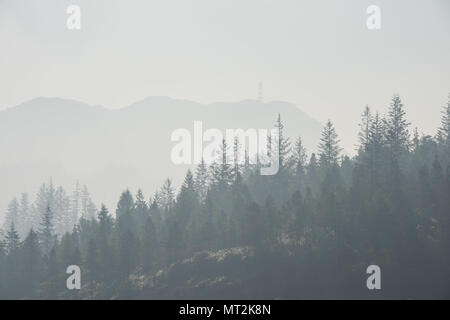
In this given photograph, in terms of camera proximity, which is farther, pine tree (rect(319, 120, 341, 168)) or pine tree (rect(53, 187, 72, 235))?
pine tree (rect(53, 187, 72, 235))

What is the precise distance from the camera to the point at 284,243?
69.3 m

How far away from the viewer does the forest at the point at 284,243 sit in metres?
63.3

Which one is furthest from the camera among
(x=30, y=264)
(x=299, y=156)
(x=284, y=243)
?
(x=299, y=156)

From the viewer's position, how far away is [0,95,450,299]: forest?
63.3m

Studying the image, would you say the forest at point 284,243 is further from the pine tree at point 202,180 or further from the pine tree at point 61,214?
the pine tree at point 61,214

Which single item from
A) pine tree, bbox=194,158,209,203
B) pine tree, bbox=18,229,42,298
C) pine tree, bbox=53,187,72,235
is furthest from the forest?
pine tree, bbox=53,187,72,235

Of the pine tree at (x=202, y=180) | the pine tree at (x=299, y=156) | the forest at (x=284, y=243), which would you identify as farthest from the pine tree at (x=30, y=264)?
the pine tree at (x=299, y=156)

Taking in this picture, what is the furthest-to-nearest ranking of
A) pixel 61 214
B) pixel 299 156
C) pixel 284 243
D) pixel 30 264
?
1. pixel 61 214
2. pixel 299 156
3. pixel 30 264
4. pixel 284 243

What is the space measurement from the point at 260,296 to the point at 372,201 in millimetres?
16239

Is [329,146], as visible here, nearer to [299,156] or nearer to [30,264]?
[299,156]

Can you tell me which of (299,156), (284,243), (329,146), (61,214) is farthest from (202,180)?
(61,214)

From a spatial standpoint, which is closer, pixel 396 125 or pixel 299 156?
pixel 396 125

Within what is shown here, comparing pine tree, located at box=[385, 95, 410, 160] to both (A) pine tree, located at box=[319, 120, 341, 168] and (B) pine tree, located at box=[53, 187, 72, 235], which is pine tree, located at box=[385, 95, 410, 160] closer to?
(A) pine tree, located at box=[319, 120, 341, 168]

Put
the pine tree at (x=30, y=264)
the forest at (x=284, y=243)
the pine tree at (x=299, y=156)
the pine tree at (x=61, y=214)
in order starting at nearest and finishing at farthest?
the forest at (x=284, y=243) → the pine tree at (x=30, y=264) → the pine tree at (x=299, y=156) → the pine tree at (x=61, y=214)
